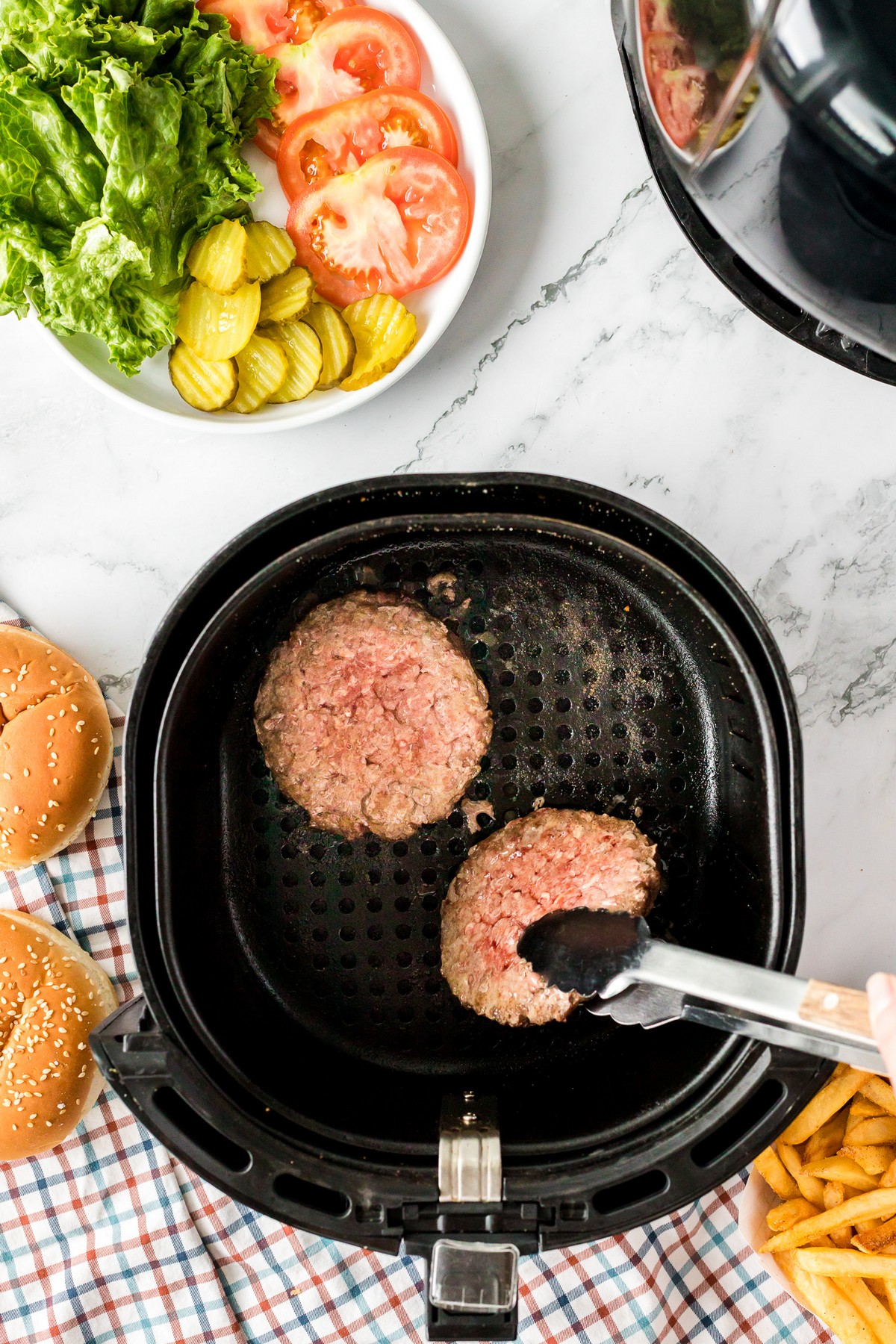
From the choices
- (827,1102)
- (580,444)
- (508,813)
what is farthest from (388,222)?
(827,1102)

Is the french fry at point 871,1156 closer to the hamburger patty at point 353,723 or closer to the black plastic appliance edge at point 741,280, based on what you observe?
the hamburger patty at point 353,723

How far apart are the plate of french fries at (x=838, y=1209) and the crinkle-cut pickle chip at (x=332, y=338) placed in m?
1.04

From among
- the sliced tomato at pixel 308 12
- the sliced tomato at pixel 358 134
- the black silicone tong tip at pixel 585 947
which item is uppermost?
the sliced tomato at pixel 308 12

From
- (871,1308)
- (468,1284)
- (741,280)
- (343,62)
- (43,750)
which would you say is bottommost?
(871,1308)

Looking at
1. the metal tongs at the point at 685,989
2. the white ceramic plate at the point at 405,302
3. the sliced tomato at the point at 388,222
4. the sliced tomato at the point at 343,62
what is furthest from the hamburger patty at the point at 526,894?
the sliced tomato at the point at 343,62

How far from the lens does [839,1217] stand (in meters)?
1.15

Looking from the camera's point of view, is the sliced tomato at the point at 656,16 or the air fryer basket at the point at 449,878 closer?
the sliced tomato at the point at 656,16

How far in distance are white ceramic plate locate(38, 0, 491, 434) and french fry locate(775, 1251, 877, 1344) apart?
1.15 meters

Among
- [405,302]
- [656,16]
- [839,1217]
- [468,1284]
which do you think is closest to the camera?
[656,16]

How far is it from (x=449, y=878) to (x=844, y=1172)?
0.57 m

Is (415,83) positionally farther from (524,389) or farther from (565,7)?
(524,389)

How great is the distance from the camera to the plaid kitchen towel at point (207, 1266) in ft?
4.19

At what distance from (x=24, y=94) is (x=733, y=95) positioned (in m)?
0.81

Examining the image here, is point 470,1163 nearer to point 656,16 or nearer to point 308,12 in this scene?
point 656,16
